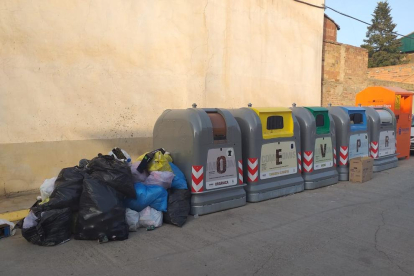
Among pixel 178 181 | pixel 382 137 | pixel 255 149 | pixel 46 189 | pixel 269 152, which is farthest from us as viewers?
pixel 382 137

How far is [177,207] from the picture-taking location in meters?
5.02

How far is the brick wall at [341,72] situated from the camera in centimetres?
1411

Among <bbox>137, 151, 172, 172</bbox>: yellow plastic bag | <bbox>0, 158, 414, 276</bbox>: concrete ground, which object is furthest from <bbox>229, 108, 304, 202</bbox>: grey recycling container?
<bbox>137, 151, 172, 172</bbox>: yellow plastic bag

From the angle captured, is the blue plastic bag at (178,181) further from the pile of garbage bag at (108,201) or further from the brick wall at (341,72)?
the brick wall at (341,72)

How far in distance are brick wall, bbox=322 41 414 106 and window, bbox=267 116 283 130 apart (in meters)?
7.99

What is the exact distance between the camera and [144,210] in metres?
4.90

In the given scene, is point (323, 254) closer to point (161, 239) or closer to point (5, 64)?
point (161, 239)

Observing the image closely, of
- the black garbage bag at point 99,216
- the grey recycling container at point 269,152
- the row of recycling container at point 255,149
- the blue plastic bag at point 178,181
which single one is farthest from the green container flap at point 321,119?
the black garbage bag at point 99,216

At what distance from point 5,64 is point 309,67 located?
10056 mm

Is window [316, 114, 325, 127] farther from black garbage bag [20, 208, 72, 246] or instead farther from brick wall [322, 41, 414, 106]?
brick wall [322, 41, 414, 106]

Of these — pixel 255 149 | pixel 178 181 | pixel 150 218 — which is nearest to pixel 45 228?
pixel 150 218

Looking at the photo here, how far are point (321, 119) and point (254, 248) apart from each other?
→ 4.22 m

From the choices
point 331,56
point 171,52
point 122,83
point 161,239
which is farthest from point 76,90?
point 331,56

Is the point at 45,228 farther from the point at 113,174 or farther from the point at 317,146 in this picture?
the point at 317,146
